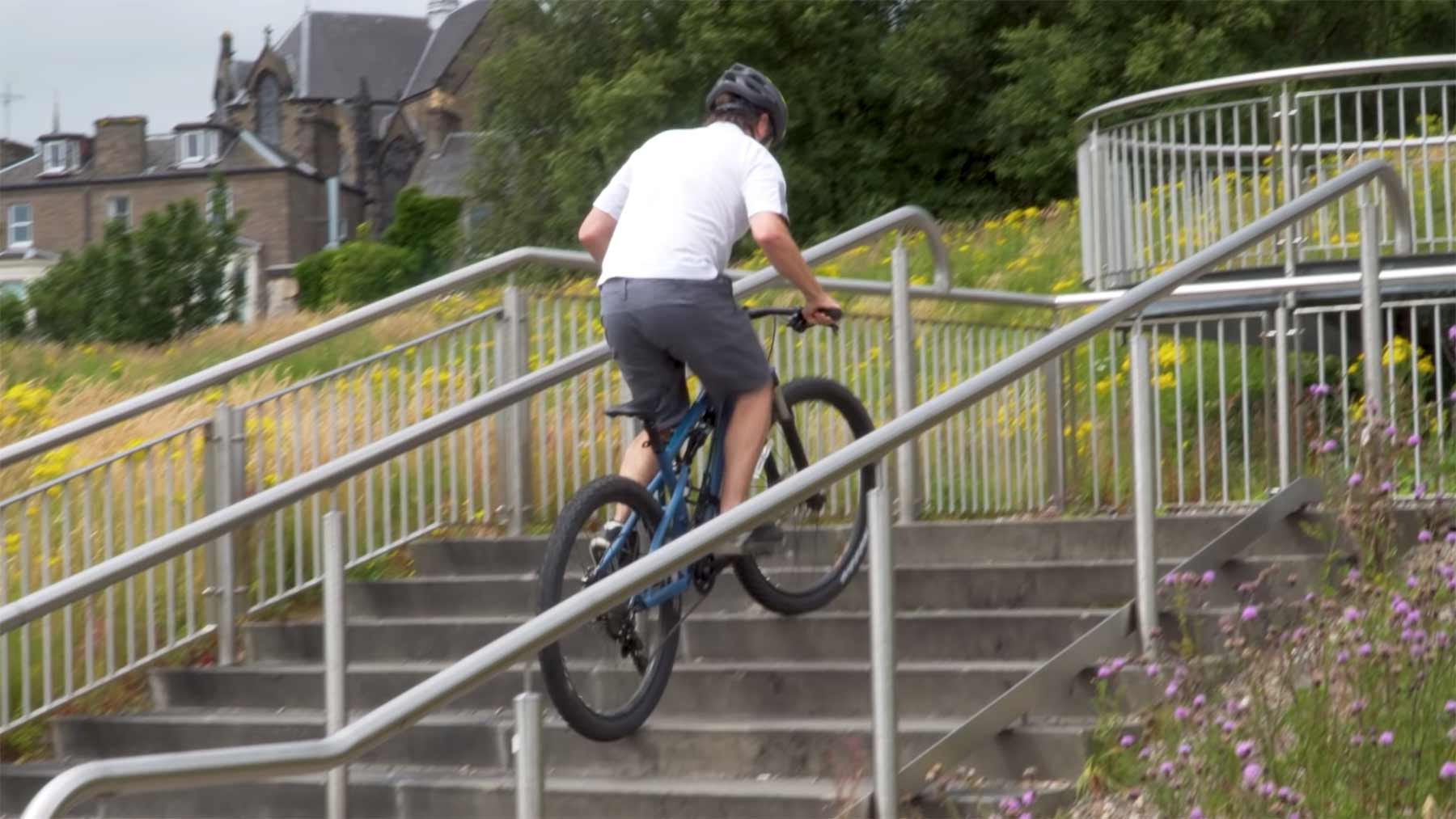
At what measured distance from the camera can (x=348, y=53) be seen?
93125 mm

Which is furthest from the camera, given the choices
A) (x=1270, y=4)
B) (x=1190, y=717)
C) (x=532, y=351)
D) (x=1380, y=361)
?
(x=1270, y=4)

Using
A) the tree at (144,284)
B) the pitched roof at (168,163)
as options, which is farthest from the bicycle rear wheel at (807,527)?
the pitched roof at (168,163)

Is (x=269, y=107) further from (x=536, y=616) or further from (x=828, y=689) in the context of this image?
(x=536, y=616)

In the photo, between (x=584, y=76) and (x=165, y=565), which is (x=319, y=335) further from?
(x=584, y=76)

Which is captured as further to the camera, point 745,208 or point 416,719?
point 745,208

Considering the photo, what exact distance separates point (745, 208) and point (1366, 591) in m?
1.90

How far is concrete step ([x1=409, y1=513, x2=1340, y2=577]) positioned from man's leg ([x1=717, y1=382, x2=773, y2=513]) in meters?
0.48

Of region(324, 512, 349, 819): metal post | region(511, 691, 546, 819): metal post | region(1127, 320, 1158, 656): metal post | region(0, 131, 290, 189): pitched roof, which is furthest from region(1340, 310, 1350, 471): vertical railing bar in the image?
region(0, 131, 290, 189): pitched roof

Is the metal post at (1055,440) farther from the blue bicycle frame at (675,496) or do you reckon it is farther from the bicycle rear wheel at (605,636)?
the bicycle rear wheel at (605,636)

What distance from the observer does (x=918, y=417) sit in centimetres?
496

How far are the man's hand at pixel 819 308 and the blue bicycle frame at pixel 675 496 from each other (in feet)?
1.33

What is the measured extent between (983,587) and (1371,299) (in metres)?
1.54

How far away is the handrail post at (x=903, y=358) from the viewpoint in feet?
24.0

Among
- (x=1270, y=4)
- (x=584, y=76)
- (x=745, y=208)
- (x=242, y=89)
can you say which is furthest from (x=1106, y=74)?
(x=242, y=89)
